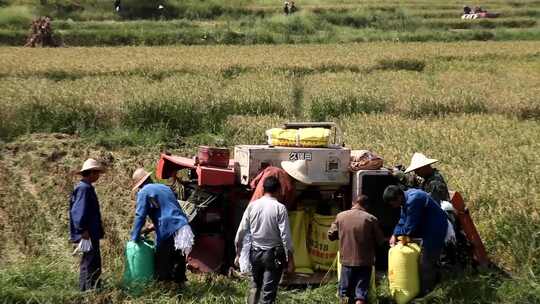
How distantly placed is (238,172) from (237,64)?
46.3ft

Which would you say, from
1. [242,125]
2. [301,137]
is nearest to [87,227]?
[301,137]

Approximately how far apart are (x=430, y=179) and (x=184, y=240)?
8.45 feet

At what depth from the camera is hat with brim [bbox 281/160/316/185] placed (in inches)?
296

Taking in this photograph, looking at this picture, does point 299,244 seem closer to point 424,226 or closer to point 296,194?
point 296,194

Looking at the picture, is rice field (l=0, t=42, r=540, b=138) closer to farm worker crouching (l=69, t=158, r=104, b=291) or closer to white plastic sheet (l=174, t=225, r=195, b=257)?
farm worker crouching (l=69, t=158, r=104, b=291)

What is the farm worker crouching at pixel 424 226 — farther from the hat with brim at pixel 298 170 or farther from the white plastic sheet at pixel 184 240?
the white plastic sheet at pixel 184 240

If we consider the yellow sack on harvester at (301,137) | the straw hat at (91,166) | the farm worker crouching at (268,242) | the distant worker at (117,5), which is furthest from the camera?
the distant worker at (117,5)

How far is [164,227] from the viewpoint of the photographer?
280 inches

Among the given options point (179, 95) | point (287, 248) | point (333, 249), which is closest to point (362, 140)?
point (179, 95)

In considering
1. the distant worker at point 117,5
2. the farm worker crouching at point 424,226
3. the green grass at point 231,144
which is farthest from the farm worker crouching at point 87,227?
the distant worker at point 117,5

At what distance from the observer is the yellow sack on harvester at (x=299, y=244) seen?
776cm

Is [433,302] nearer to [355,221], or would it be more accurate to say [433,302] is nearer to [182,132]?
[355,221]

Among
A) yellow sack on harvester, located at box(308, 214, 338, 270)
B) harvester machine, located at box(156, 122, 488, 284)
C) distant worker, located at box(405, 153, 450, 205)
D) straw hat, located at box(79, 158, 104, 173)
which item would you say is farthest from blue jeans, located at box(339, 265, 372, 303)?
straw hat, located at box(79, 158, 104, 173)

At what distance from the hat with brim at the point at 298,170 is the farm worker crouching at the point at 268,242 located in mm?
733
